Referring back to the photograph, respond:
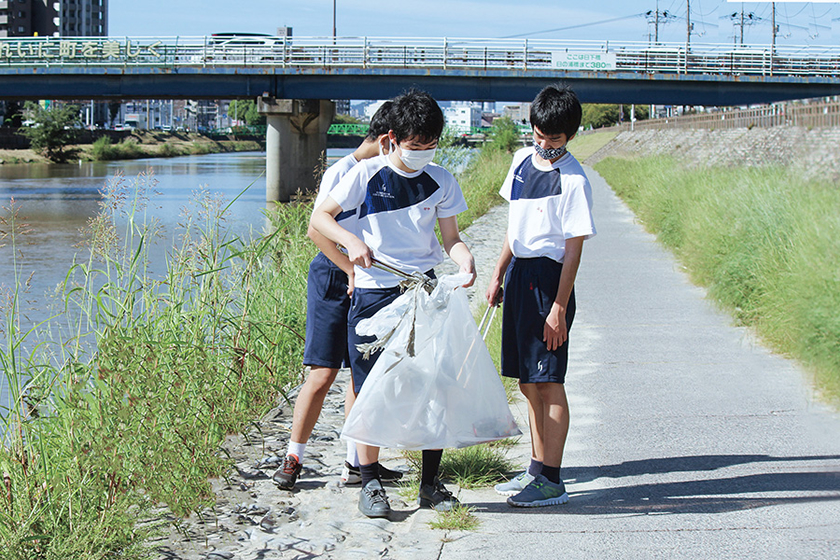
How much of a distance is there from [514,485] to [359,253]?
1.30 meters

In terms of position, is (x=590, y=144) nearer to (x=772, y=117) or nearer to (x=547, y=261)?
(x=772, y=117)

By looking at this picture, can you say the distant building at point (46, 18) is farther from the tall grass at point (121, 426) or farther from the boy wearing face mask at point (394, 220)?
the boy wearing face mask at point (394, 220)

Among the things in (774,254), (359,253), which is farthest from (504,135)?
(359,253)

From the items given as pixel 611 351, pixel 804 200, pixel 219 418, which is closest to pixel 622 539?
pixel 219 418

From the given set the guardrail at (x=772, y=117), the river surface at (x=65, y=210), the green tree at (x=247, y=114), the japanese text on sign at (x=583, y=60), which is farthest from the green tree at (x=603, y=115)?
the japanese text on sign at (x=583, y=60)

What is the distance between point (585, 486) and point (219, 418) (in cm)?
195

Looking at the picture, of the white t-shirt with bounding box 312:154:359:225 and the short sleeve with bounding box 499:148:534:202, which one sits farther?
the short sleeve with bounding box 499:148:534:202

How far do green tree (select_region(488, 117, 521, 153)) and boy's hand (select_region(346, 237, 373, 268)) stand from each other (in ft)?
99.9

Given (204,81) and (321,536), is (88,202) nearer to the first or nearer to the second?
(204,81)

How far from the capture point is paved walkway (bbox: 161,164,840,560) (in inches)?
133

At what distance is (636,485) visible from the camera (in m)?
4.08

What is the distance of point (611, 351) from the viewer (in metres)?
6.85

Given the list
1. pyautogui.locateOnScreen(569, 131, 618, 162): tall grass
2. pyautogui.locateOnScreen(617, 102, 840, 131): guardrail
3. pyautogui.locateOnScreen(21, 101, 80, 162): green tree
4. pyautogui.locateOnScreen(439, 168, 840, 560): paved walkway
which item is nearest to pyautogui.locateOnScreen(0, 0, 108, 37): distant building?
pyautogui.locateOnScreen(21, 101, 80, 162): green tree

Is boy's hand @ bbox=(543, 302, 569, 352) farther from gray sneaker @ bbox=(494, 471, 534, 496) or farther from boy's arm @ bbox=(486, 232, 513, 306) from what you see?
gray sneaker @ bbox=(494, 471, 534, 496)
